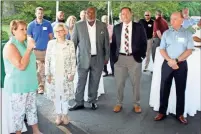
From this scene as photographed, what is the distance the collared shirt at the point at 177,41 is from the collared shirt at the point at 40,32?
1712mm

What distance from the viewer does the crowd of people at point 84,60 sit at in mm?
2334

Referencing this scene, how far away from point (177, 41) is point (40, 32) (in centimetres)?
189

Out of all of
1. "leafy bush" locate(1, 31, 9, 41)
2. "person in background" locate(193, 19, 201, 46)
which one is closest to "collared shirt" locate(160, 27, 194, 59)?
"person in background" locate(193, 19, 201, 46)

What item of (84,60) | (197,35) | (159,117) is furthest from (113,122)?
(197,35)

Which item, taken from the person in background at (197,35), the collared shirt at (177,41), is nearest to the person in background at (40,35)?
the collared shirt at (177,41)

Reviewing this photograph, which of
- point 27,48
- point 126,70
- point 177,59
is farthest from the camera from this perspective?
point 126,70

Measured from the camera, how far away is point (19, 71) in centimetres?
232

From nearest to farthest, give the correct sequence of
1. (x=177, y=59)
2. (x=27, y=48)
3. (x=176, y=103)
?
1. (x=27, y=48)
2. (x=177, y=59)
3. (x=176, y=103)

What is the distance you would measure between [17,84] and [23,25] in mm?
475

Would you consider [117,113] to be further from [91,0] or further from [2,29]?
[2,29]

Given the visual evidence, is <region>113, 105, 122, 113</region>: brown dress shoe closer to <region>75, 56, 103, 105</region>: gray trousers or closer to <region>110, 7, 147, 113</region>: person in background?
<region>110, 7, 147, 113</region>: person in background

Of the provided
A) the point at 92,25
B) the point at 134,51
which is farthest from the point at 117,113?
the point at 92,25

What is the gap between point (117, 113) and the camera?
317 centimetres

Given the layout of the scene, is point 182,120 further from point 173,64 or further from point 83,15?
point 83,15
